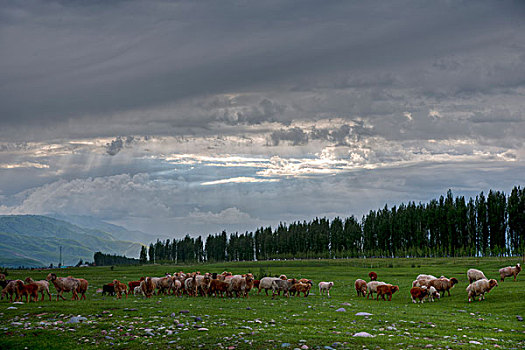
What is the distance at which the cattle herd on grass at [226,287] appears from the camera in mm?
32281

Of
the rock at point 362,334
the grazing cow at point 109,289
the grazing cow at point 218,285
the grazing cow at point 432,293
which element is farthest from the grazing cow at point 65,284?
the grazing cow at point 432,293

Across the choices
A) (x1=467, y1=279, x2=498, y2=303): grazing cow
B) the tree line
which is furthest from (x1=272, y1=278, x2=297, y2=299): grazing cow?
the tree line

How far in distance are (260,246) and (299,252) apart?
26.7 metres

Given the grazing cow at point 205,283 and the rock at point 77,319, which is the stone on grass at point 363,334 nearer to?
the rock at point 77,319

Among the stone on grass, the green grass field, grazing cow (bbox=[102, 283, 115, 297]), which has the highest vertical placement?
the stone on grass

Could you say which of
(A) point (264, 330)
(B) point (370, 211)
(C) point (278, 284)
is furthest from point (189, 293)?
(B) point (370, 211)

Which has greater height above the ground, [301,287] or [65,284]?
[65,284]

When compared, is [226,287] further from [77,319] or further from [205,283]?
[77,319]

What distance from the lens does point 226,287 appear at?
36469 mm

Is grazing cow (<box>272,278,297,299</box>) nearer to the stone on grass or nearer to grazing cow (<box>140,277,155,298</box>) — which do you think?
grazing cow (<box>140,277,155,298</box>)

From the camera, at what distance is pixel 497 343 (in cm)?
1703

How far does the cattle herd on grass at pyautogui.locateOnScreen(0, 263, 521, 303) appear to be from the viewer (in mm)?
32281

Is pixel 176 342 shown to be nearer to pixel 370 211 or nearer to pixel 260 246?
pixel 370 211

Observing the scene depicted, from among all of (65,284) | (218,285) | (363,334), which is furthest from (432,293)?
(65,284)
